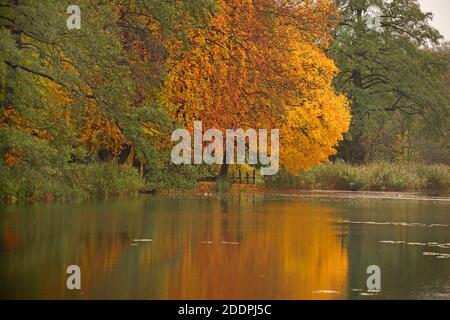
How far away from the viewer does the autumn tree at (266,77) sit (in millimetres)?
39875

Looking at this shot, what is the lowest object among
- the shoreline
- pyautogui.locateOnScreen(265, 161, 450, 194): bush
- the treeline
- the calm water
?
the calm water

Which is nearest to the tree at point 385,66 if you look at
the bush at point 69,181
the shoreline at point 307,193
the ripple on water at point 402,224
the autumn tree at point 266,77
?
the autumn tree at point 266,77

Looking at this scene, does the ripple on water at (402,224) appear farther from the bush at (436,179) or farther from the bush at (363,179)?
the bush at (436,179)

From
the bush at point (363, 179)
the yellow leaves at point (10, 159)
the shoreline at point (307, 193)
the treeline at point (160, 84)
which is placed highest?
the treeline at point (160, 84)

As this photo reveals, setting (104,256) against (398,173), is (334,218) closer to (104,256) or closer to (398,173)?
(104,256)

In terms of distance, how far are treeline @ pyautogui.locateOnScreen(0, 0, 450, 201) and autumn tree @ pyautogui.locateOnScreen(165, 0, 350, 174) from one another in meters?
0.07

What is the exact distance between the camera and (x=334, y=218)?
31.3 m

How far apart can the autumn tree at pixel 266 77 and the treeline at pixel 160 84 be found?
66mm

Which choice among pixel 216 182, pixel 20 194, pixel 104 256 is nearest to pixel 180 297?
pixel 104 256

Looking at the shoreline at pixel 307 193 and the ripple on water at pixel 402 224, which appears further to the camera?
the shoreline at pixel 307 193

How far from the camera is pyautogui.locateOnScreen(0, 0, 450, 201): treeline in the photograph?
97.8ft

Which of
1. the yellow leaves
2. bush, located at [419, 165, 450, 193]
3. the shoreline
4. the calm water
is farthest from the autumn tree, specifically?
the yellow leaves

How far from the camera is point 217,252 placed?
776 inches

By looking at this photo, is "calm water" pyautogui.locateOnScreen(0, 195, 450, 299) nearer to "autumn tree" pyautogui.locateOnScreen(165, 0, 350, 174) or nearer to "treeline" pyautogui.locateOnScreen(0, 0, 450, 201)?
"treeline" pyautogui.locateOnScreen(0, 0, 450, 201)
